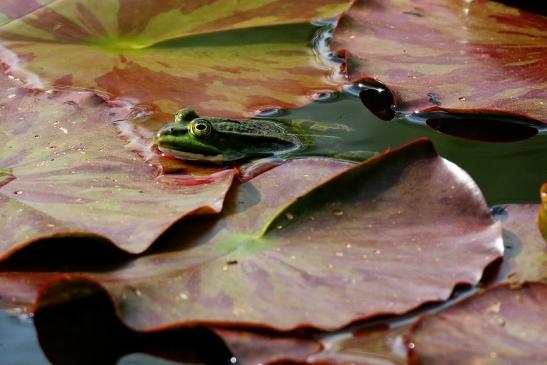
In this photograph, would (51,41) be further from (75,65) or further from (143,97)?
(143,97)

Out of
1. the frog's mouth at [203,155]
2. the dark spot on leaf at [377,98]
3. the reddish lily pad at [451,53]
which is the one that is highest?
the reddish lily pad at [451,53]

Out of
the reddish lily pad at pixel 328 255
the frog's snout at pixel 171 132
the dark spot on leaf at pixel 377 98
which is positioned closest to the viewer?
the reddish lily pad at pixel 328 255

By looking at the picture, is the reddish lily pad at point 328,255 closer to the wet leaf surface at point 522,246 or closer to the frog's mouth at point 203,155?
the wet leaf surface at point 522,246

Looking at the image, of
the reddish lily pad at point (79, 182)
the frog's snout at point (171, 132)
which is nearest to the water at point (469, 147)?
the frog's snout at point (171, 132)

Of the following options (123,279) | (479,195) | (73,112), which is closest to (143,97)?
(73,112)

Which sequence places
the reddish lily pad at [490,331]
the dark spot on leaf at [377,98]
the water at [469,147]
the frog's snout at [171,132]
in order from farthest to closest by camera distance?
the dark spot on leaf at [377,98] → the frog's snout at [171,132] → the water at [469,147] → the reddish lily pad at [490,331]

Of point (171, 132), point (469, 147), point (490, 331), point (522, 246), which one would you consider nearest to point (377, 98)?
point (469, 147)
